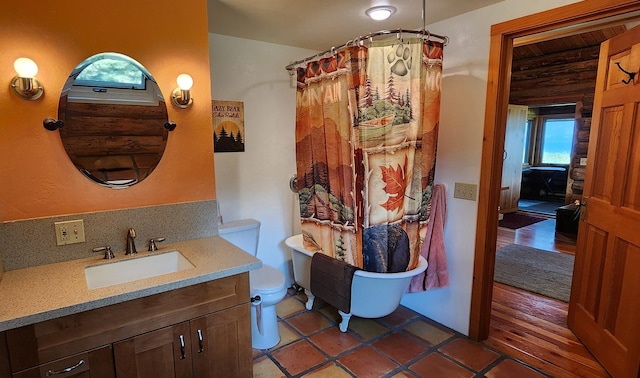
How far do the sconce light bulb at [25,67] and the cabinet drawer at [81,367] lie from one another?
48.1 inches

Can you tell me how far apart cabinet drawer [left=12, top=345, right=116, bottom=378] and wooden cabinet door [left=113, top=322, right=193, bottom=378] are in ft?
0.10

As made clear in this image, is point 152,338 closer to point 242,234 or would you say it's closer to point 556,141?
point 242,234

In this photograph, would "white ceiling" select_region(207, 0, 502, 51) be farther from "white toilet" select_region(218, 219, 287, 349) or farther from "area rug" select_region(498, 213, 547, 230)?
"area rug" select_region(498, 213, 547, 230)

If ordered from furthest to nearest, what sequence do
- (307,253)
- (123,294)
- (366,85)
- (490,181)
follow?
1. (307,253)
2. (490,181)
3. (366,85)
4. (123,294)

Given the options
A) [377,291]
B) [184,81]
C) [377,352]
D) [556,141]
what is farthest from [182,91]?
[556,141]

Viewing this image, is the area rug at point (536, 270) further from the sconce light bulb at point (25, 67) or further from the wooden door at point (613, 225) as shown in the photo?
the sconce light bulb at point (25, 67)

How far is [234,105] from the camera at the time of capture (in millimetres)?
2797

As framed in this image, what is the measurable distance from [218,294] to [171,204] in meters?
0.65

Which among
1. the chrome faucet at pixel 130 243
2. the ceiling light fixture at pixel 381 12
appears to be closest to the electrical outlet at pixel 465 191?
the ceiling light fixture at pixel 381 12

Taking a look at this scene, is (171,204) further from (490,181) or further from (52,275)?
(490,181)

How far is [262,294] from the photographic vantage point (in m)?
2.28

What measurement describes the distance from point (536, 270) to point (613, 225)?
6.22ft

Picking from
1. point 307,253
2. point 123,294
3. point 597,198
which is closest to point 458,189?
point 597,198

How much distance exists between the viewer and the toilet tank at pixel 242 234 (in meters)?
2.43
